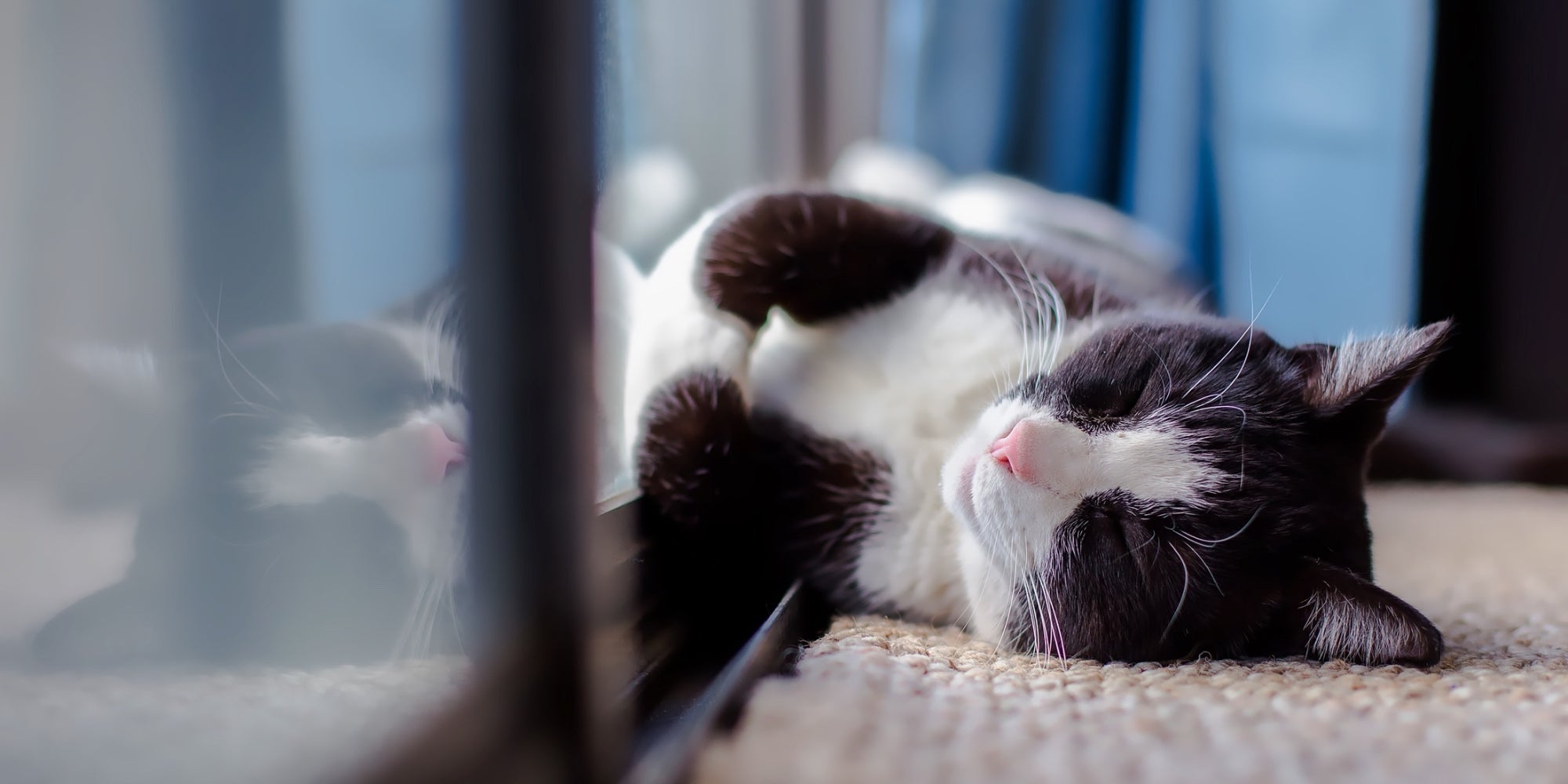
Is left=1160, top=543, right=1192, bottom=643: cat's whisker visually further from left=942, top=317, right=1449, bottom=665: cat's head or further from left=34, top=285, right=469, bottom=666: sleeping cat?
left=34, top=285, right=469, bottom=666: sleeping cat

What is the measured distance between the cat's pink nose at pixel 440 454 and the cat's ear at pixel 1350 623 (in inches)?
27.9

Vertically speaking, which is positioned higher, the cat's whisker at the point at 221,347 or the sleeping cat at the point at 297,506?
the cat's whisker at the point at 221,347

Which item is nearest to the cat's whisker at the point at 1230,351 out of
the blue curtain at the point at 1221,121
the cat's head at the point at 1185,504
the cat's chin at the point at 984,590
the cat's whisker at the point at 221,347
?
the cat's head at the point at 1185,504

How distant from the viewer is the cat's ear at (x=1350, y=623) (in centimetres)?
74

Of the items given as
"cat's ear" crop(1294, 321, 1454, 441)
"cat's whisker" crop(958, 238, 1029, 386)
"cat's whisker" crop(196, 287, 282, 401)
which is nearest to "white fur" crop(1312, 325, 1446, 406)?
"cat's ear" crop(1294, 321, 1454, 441)

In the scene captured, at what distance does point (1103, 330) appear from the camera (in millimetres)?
979

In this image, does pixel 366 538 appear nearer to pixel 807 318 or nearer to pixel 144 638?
pixel 144 638

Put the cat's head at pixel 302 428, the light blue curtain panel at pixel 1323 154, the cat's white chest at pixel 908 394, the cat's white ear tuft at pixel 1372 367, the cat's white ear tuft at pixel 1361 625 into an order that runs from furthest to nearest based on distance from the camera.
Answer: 1. the light blue curtain panel at pixel 1323 154
2. the cat's white chest at pixel 908 394
3. the cat's white ear tuft at pixel 1372 367
4. the cat's white ear tuft at pixel 1361 625
5. the cat's head at pixel 302 428

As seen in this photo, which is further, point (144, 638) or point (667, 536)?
point (667, 536)

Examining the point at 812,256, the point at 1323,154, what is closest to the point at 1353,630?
the point at 812,256

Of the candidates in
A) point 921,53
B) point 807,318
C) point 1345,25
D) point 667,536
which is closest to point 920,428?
point 807,318

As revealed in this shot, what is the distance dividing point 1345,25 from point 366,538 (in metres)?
2.50

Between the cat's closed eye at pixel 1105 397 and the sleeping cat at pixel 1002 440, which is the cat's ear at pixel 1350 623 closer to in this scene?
the sleeping cat at pixel 1002 440

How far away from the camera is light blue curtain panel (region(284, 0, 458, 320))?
45cm
